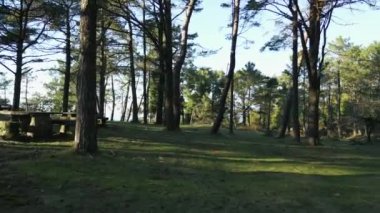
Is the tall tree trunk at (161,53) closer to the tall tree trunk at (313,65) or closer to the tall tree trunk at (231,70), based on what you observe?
the tall tree trunk at (231,70)

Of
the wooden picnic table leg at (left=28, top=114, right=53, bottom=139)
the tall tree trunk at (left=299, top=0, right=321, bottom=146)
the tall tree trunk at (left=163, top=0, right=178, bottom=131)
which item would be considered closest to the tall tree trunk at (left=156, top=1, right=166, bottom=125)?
the tall tree trunk at (left=163, top=0, right=178, bottom=131)

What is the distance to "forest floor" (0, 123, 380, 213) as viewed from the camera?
8.17m

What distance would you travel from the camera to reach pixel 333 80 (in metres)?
78.8

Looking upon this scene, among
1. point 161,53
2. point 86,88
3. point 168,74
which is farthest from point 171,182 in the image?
point 161,53

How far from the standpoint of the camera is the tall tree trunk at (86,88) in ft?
38.5

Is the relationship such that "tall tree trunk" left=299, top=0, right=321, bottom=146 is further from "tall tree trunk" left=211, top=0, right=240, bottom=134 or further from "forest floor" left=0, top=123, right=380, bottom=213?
"forest floor" left=0, top=123, right=380, bottom=213

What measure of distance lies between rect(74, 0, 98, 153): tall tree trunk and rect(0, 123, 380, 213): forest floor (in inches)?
16.6

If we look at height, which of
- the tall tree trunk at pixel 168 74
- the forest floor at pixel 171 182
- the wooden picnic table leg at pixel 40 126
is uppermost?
the tall tree trunk at pixel 168 74

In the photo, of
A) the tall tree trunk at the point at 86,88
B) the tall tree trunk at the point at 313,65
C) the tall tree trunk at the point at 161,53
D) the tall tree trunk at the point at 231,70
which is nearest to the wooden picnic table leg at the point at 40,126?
the tall tree trunk at the point at 86,88

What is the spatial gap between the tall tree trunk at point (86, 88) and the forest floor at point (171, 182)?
16.6 inches

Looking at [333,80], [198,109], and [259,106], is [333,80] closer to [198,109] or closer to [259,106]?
[259,106]

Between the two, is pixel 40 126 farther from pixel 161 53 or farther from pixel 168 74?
pixel 161 53

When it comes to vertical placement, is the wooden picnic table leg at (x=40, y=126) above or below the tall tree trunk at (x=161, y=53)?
below

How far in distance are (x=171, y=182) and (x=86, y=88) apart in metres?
3.31
